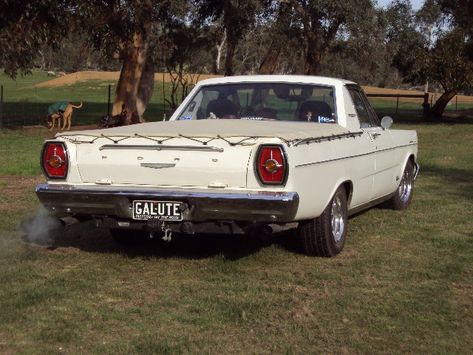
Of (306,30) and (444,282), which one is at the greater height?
(306,30)

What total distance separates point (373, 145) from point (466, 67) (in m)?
23.8

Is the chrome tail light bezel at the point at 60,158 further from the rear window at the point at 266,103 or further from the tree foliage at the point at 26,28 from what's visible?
the tree foliage at the point at 26,28

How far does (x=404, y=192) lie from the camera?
29.4 ft

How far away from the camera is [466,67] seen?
97.1 feet

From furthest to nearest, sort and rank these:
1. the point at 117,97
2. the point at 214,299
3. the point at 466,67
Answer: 1. the point at 466,67
2. the point at 117,97
3. the point at 214,299

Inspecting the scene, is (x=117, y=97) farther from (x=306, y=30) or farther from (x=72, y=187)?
(x=72, y=187)

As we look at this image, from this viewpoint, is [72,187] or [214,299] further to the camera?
[72,187]

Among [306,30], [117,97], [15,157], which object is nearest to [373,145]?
[15,157]

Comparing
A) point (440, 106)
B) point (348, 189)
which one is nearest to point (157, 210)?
point (348, 189)

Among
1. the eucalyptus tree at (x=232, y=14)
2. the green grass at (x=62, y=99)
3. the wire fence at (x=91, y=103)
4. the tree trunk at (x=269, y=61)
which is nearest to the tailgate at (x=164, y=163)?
the eucalyptus tree at (x=232, y=14)

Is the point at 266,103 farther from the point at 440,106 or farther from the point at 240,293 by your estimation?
the point at 440,106

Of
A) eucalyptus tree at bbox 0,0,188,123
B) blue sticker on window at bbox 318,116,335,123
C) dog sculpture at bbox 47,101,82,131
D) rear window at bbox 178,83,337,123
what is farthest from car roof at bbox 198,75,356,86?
dog sculpture at bbox 47,101,82,131

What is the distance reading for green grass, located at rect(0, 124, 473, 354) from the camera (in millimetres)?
4508

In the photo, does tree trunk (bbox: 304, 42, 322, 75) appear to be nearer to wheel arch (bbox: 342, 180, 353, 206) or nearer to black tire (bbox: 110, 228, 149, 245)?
wheel arch (bbox: 342, 180, 353, 206)
